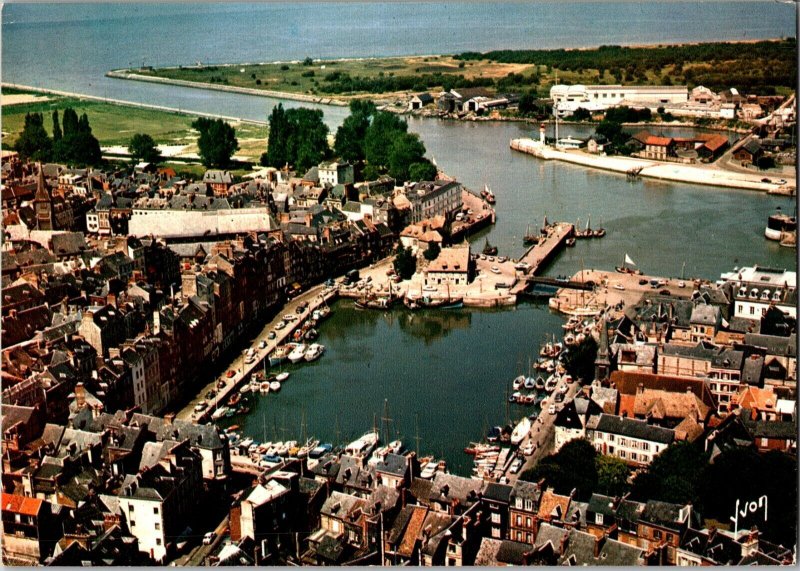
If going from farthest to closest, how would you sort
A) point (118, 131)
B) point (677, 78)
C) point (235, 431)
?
point (677, 78), point (118, 131), point (235, 431)

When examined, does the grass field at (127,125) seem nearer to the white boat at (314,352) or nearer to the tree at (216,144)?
the tree at (216,144)


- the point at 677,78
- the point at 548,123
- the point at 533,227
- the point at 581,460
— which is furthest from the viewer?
the point at 548,123

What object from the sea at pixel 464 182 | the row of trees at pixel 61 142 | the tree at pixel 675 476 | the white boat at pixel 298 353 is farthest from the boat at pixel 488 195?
the tree at pixel 675 476

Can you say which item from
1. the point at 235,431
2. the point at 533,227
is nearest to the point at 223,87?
the point at 533,227

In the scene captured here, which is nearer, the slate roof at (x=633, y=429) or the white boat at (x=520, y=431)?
the slate roof at (x=633, y=429)

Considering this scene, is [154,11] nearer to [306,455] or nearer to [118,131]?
[306,455]

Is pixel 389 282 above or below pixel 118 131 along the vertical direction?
below
